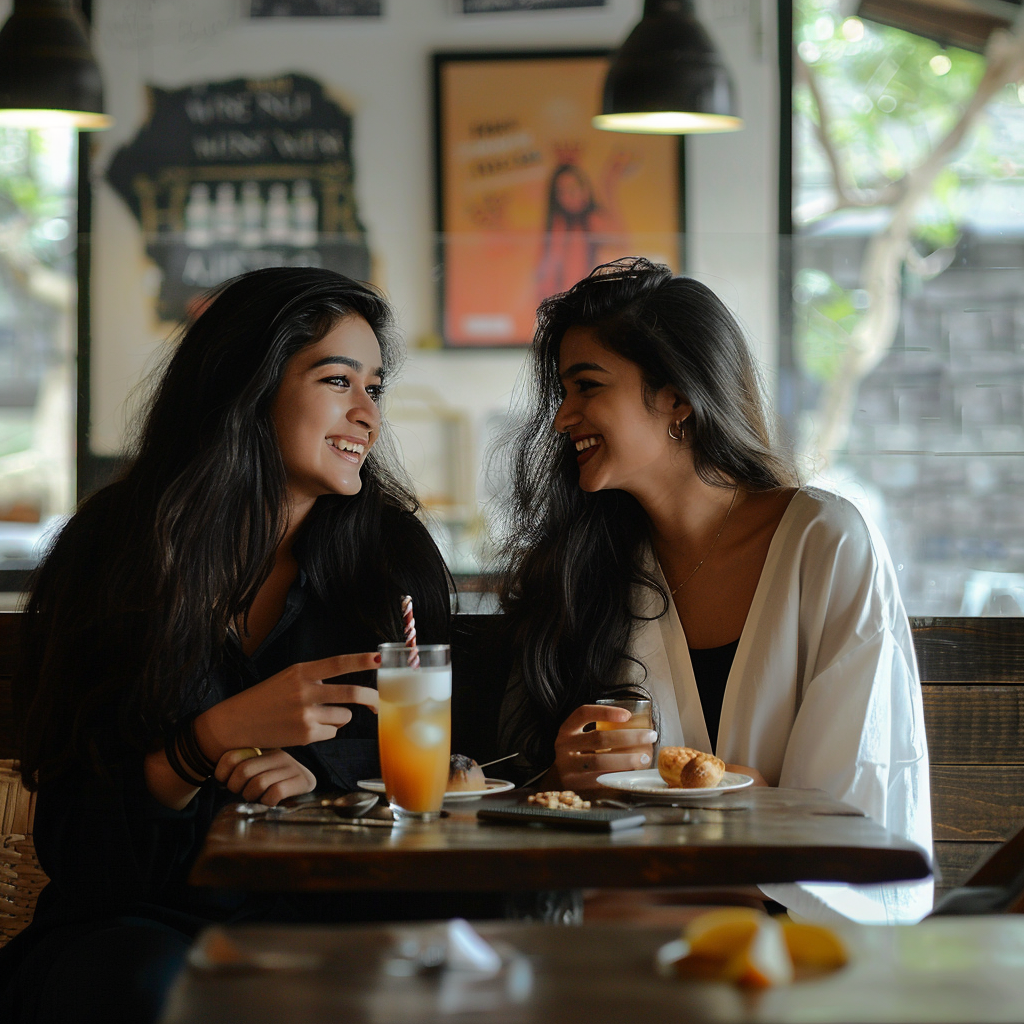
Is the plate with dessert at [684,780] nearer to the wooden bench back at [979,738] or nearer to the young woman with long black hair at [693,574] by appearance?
the young woman with long black hair at [693,574]

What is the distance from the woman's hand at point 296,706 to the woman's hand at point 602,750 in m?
0.32

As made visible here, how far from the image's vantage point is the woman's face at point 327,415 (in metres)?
1.99

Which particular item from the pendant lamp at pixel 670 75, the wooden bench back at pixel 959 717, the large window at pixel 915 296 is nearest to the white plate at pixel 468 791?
the wooden bench back at pixel 959 717

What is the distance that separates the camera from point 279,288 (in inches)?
79.9

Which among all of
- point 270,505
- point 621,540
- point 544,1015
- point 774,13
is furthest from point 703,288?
point 774,13

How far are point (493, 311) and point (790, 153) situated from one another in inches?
47.0

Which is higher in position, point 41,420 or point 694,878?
point 41,420

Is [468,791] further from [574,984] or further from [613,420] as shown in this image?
[613,420]

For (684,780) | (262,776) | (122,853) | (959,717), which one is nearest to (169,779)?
(122,853)

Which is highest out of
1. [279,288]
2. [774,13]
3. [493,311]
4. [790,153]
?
[774,13]

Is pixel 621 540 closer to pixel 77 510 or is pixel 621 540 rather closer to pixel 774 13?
pixel 77 510

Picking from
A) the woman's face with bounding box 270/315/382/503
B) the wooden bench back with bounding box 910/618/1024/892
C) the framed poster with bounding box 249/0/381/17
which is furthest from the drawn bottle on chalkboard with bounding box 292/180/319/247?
the wooden bench back with bounding box 910/618/1024/892

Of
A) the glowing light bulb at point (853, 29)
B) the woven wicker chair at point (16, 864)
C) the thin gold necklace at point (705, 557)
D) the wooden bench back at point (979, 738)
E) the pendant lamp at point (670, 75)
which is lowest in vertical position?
the woven wicker chair at point (16, 864)

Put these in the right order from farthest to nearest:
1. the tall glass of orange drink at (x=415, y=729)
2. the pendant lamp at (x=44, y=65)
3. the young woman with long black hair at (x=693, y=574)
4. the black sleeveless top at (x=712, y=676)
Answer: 1. the pendant lamp at (x=44, y=65)
2. the black sleeveless top at (x=712, y=676)
3. the young woman with long black hair at (x=693, y=574)
4. the tall glass of orange drink at (x=415, y=729)
